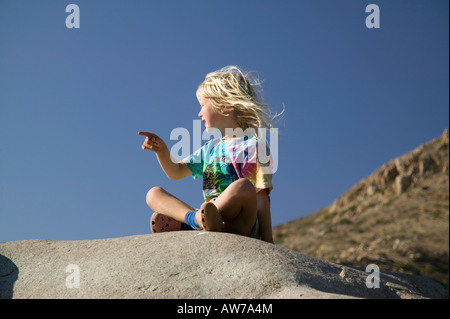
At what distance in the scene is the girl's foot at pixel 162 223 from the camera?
4734 millimetres

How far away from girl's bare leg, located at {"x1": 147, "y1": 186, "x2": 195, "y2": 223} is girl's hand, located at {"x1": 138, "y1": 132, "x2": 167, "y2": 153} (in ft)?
1.34

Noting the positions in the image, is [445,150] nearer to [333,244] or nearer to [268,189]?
[333,244]

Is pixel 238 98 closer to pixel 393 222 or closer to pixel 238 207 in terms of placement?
pixel 238 207

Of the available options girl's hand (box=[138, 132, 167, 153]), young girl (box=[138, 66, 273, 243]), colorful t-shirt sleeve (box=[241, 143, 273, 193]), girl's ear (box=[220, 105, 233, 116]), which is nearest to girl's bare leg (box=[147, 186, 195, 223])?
young girl (box=[138, 66, 273, 243])

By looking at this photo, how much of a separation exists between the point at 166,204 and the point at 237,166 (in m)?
0.80

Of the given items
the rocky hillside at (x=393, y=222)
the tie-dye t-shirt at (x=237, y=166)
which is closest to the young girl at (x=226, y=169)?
the tie-dye t-shirt at (x=237, y=166)

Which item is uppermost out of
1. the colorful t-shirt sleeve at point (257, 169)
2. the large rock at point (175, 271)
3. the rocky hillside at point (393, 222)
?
the colorful t-shirt sleeve at point (257, 169)

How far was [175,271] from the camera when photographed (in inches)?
141

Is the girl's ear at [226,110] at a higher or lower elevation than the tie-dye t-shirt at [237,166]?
higher

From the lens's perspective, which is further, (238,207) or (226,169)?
(226,169)

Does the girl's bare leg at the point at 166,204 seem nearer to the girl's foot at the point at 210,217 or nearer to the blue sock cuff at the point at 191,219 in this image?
the blue sock cuff at the point at 191,219

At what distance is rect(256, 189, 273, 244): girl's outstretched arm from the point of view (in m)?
4.85

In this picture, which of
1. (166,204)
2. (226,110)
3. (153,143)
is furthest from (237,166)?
(153,143)
